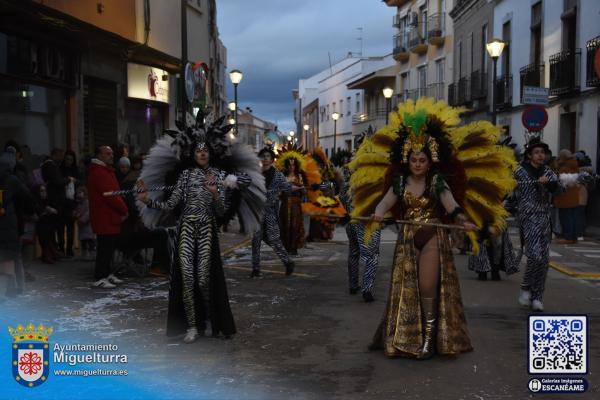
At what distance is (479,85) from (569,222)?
54.9ft

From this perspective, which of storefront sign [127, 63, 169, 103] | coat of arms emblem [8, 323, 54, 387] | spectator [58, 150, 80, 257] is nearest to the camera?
coat of arms emblem [8, 323, 54, 387]

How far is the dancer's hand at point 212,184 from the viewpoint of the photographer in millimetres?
7453

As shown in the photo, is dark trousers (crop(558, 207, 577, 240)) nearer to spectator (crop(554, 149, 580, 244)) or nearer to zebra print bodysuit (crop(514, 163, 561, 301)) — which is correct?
spectator (crop(554, 149, 580, 244))

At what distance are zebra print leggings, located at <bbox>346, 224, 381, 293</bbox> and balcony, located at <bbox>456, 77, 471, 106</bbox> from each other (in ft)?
82.4

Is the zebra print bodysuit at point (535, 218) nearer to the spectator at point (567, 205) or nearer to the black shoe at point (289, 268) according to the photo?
the black shoe at point (289, 268)

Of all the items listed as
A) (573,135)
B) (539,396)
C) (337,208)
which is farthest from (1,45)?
(573,135)

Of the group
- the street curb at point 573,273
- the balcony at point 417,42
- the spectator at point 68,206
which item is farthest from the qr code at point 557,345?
the balcony at point 417,42

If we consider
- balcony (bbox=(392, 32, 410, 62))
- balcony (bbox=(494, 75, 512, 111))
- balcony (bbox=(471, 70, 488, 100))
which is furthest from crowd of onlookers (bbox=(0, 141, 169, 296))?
balcony (bbox=(392, 32, 410, 62))

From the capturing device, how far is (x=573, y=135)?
78.5 feet

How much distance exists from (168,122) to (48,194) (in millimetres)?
10114

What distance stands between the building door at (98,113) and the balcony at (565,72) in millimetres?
12998

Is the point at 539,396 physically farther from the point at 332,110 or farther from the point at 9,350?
the point at 332,110

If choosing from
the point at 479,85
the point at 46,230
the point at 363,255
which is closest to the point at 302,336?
the point at 363,255

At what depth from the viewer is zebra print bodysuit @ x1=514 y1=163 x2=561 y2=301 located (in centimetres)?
887
